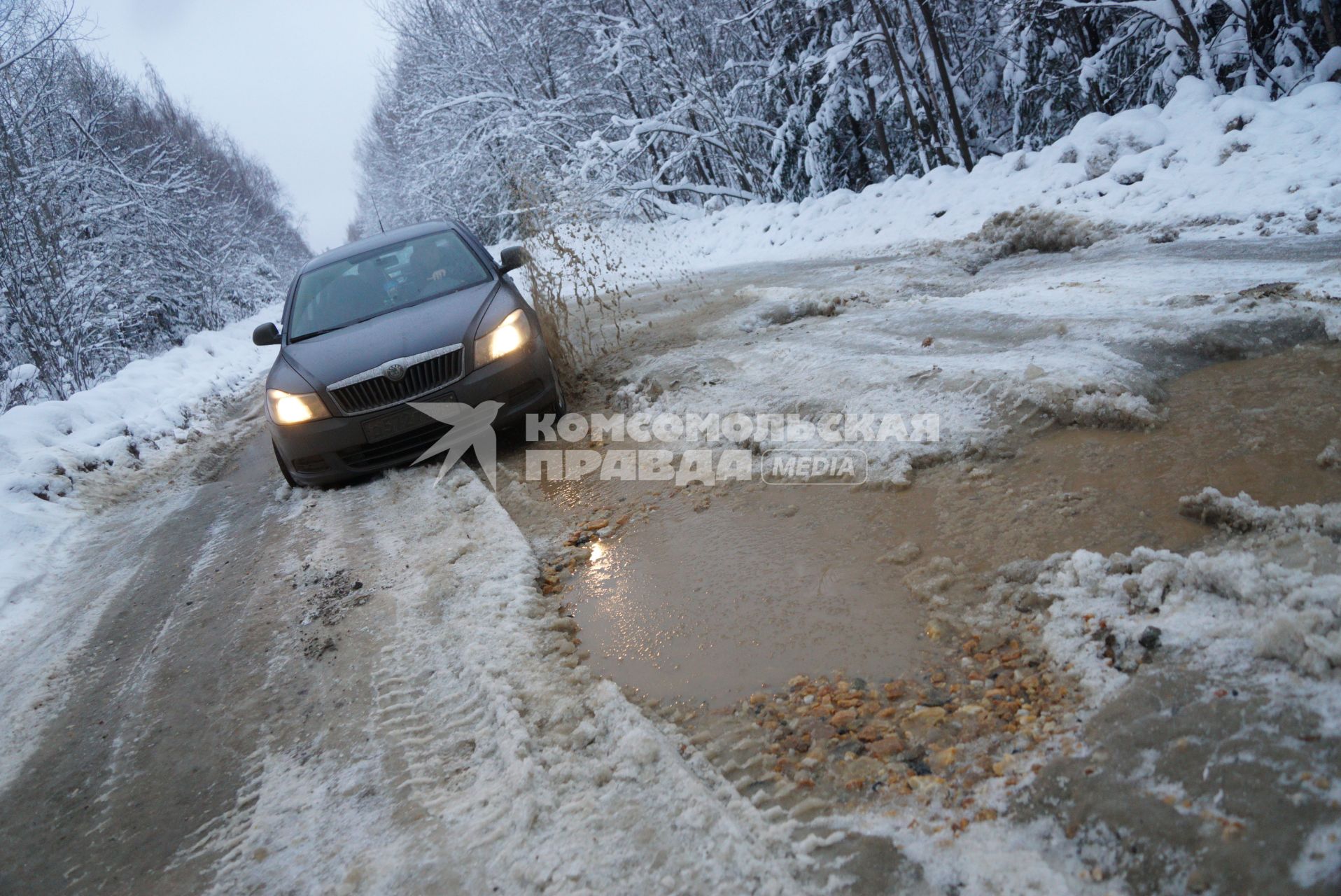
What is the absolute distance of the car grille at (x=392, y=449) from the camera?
15.7 ft

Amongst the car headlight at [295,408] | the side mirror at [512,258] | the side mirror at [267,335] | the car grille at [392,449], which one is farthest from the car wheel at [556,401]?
the side mirror at [267,335]

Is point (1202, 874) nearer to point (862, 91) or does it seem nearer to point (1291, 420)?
point (1291, 420)

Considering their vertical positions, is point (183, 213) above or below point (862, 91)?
above

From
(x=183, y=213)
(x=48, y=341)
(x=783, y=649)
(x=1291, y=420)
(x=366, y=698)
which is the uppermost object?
(x=183, y=213)

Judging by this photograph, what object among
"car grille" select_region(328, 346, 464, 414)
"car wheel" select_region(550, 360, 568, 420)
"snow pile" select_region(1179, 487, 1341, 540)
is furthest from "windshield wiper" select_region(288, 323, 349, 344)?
"snow pile" select_region(1179, 487, 1341, 540)

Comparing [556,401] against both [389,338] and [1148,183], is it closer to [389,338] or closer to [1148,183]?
[389,338]

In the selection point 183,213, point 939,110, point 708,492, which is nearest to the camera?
point 708,492

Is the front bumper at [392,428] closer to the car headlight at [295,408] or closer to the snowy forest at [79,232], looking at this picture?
the car headlight at [295,408]

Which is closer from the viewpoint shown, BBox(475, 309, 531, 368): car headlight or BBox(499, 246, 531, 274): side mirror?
BBox(475, 309, 531, 368): car headlight

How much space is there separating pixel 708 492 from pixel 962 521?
1243 mm

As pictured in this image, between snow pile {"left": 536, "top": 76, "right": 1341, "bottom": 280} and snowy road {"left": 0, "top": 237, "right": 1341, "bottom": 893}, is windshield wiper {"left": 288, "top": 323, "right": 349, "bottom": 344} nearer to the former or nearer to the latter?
snowy road {"left": 0, "top": 237, "right": 1341, "bottom": 893}

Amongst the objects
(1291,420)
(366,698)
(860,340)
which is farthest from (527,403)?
(1291,420)

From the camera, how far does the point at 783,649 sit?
242 centimetres

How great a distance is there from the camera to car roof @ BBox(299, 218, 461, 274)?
6.00m
